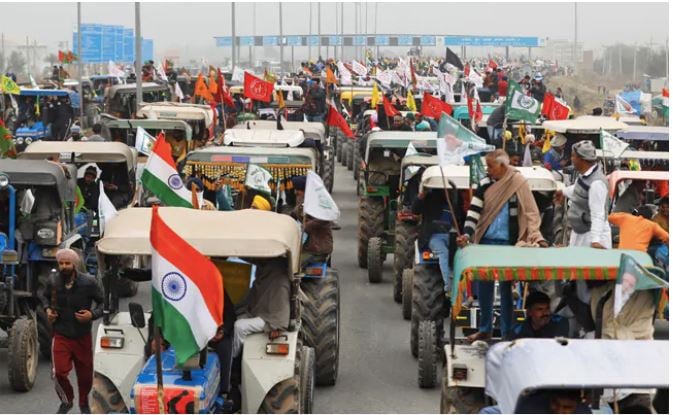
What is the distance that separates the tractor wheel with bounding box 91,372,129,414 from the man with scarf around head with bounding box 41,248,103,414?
1461 mm

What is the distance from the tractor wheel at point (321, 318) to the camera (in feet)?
45.8

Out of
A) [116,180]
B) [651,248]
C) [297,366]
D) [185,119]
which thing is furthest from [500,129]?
[297,366]

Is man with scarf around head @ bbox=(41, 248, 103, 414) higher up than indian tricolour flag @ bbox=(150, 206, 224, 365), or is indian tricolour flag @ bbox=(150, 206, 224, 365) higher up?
indian tricolour flag @ bbox=(150, 206, 224, 365)

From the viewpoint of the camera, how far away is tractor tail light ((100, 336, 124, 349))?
11.1m

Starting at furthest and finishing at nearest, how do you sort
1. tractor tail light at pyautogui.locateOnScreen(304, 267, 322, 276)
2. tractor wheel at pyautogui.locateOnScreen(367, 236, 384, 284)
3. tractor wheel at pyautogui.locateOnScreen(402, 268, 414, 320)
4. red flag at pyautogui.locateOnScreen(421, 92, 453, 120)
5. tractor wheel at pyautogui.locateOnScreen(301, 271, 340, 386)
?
1. red flag at pyautogui.locateOnScreen(421, 92, 453, 120)
2. tractor wheel at pyautogui.locateOnScreen(367, 236, 384, 284)
3. tractor wheel at pyautogui.locateOnScreen(402, 268, 414, 320)
4. tractor tail light at pyautogui.locateOnScreen(304, 267, 322, 276)
5. tractor wheel at pyautogui.locateOnScreen(301, 271, 340, 386)

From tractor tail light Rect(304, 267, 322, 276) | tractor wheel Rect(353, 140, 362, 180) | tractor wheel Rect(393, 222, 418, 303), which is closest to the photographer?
tractor tail light Rect(304, 267, 322, 276)

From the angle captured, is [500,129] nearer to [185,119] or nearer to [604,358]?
[185,119]

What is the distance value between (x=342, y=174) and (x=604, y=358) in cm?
2778

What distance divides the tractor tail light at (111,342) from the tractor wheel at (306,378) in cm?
154

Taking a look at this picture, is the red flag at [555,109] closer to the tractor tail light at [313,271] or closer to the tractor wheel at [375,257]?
the tractor wheel at [375,257]

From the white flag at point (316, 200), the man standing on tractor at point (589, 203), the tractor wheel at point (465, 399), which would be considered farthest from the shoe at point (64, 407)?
the man standing on tractor at point (589, 203)

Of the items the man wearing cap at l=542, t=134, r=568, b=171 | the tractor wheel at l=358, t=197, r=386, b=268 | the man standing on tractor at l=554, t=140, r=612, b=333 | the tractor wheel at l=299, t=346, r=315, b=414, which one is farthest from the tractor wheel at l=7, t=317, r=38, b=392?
the man wearing cap at l=542, t=134, r=568, b=171

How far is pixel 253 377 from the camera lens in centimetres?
1096

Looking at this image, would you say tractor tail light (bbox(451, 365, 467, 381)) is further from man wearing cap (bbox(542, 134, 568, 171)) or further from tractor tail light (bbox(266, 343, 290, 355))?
man wearing cap (bbox(542, 134, 568, 171))
